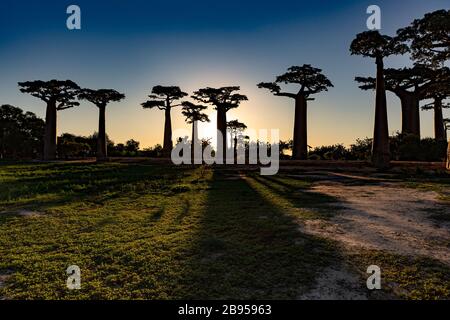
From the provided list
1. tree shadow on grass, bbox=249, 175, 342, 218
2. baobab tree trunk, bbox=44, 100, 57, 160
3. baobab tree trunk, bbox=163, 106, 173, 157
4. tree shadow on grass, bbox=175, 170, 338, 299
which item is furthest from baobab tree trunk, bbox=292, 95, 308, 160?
baobab tree trunk, bbox=44, 100, 57, 160

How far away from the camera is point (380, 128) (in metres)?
23.0

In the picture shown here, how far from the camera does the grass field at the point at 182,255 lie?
3.63 meters

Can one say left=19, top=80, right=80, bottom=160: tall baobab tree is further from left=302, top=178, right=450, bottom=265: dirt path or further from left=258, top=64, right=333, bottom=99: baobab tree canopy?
left=302, top=178, right=450, bottom=265: dirt path

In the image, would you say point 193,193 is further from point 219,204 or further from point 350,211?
point 350,211

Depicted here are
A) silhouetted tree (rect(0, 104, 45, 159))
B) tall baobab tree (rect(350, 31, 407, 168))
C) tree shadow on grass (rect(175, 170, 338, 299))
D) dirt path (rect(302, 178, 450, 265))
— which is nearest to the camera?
tree shadow on grass (rect(175, 170, 338, 299))

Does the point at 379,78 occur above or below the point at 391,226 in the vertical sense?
above

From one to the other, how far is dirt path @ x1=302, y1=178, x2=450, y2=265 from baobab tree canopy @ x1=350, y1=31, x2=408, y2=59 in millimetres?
15515

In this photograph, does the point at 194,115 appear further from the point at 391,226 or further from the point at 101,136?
the point at 391,226

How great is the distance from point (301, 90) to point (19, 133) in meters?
37.7

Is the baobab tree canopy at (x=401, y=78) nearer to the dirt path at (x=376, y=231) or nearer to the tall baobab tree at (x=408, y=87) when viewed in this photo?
the tall baobab tree at (x=408, y=87)

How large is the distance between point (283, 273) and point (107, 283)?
2.24 m

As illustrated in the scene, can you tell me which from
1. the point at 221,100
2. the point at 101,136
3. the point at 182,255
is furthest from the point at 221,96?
the point at 182,255

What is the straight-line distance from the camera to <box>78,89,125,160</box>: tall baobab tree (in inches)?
1394
